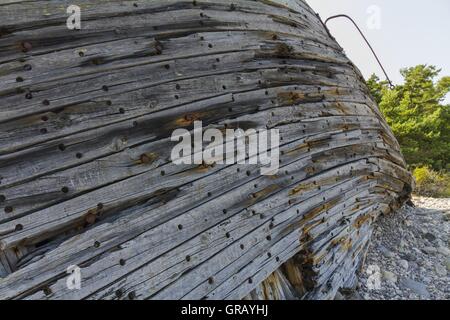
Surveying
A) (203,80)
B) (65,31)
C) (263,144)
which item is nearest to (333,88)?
(263,144)

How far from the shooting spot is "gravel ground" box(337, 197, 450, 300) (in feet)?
16.0

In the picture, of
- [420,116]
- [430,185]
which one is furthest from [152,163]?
[420,116]

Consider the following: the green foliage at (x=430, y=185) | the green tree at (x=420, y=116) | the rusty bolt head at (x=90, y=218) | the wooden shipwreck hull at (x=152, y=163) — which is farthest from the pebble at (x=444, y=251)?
the green tree at (x=420, y=116)

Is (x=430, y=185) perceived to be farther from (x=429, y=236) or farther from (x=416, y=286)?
(x=416, y=286)

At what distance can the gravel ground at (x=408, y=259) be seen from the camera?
16.0 ft

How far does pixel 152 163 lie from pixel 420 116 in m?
20.4

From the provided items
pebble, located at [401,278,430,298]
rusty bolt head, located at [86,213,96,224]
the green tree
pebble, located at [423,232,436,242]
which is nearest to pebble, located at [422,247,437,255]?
pebble, located at [423,232,436,242]

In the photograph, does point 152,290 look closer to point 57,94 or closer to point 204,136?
point 204,136

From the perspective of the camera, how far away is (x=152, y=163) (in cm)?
300

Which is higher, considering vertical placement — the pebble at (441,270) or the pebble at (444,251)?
the pebble at (444,251)

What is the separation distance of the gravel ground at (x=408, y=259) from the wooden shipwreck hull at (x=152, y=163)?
2.80 feet

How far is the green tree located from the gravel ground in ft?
36.0

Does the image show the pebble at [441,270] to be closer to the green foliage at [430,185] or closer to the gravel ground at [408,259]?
the gravel ground at [408,259]
